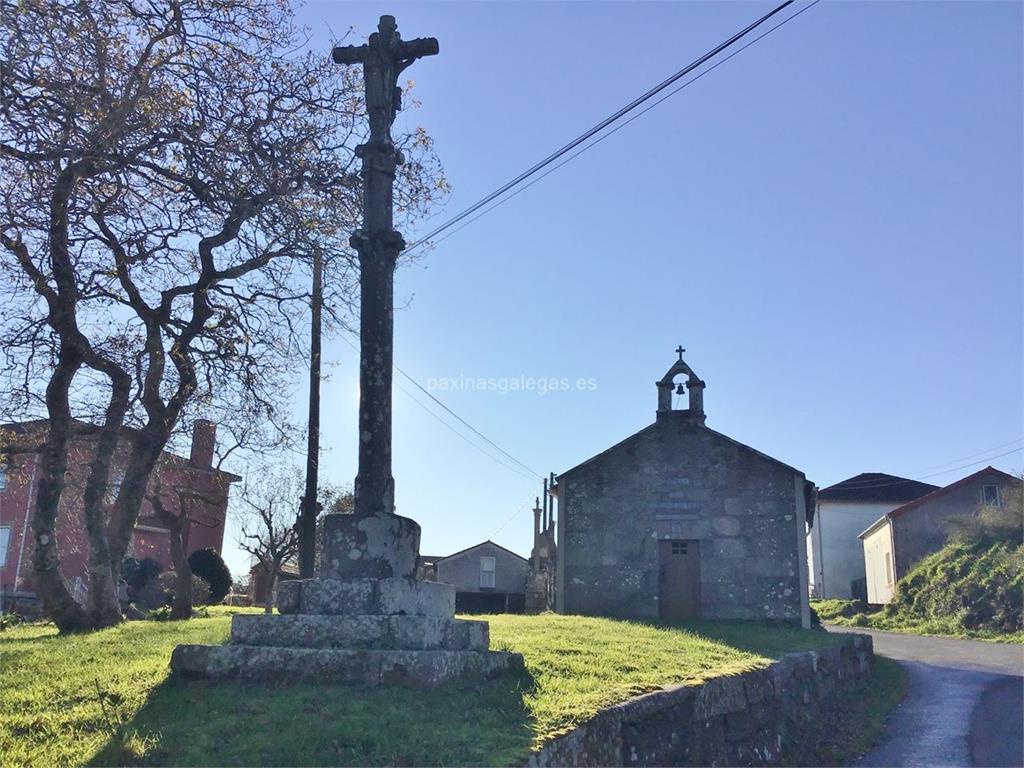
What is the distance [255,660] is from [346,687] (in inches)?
31.8

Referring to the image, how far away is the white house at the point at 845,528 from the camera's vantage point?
157 feet

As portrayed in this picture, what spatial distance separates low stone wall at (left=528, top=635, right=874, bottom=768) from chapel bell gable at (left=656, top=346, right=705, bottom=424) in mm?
9513

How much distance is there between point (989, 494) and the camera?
35.9 m

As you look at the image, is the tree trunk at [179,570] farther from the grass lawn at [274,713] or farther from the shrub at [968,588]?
the shrub at [968,588]

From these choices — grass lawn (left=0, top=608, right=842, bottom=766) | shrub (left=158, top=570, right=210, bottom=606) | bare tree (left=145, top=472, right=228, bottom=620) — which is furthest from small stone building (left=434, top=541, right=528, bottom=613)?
grass lawn (left=0, top=608, right=842, bottom=766)

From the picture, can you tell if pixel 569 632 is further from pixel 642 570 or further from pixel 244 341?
pixel 642 570

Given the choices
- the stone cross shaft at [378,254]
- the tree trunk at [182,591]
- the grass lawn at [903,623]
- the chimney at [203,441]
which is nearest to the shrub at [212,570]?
the tree trunk at [182,591]

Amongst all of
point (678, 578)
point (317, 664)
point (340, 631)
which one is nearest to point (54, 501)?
point (340, 631)

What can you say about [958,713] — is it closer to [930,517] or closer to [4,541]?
[930,517]

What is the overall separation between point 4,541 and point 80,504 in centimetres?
1549

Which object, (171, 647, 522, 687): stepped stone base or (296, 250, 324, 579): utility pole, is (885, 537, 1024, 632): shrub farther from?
(171, 647, 522, 687): stepped stone base

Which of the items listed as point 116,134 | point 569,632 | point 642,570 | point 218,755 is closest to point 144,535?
point 642,570

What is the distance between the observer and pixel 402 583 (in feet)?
24.0

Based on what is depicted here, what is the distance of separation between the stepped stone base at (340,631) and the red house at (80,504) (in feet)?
25.5
